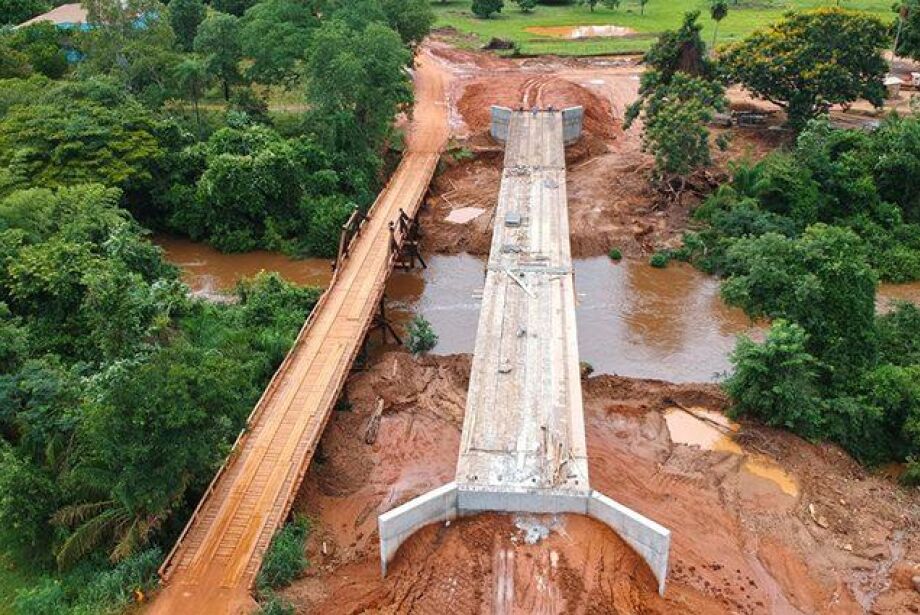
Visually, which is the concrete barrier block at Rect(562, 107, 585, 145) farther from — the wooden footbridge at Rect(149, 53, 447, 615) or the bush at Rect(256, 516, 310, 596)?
the bush at Rect(256, 516, 310, 596)

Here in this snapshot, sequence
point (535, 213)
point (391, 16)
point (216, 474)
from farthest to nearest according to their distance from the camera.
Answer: point (391, 16), point (535, 213), point (216, 474)

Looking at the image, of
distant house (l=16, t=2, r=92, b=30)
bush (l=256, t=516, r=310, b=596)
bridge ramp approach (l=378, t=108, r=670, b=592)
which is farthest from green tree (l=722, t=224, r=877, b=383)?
distant house (l=16, t=2, r=92, b=30)

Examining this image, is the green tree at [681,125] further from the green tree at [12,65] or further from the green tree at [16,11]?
the green tree at [16,11]

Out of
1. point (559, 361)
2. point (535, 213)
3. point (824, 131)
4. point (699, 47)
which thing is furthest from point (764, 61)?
point (559, 361)

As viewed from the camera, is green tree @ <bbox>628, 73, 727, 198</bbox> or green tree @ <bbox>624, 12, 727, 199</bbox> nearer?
green tree @ <bbox>628, 73, 727, 198</bbox>

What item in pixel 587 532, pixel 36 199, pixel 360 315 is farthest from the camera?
pixel 36 199

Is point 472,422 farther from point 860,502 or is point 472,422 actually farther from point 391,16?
point 391,16

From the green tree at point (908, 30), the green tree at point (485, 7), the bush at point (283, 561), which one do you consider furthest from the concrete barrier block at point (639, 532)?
the green tree at point (485, 7)

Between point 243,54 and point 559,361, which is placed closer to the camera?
point 559,361
